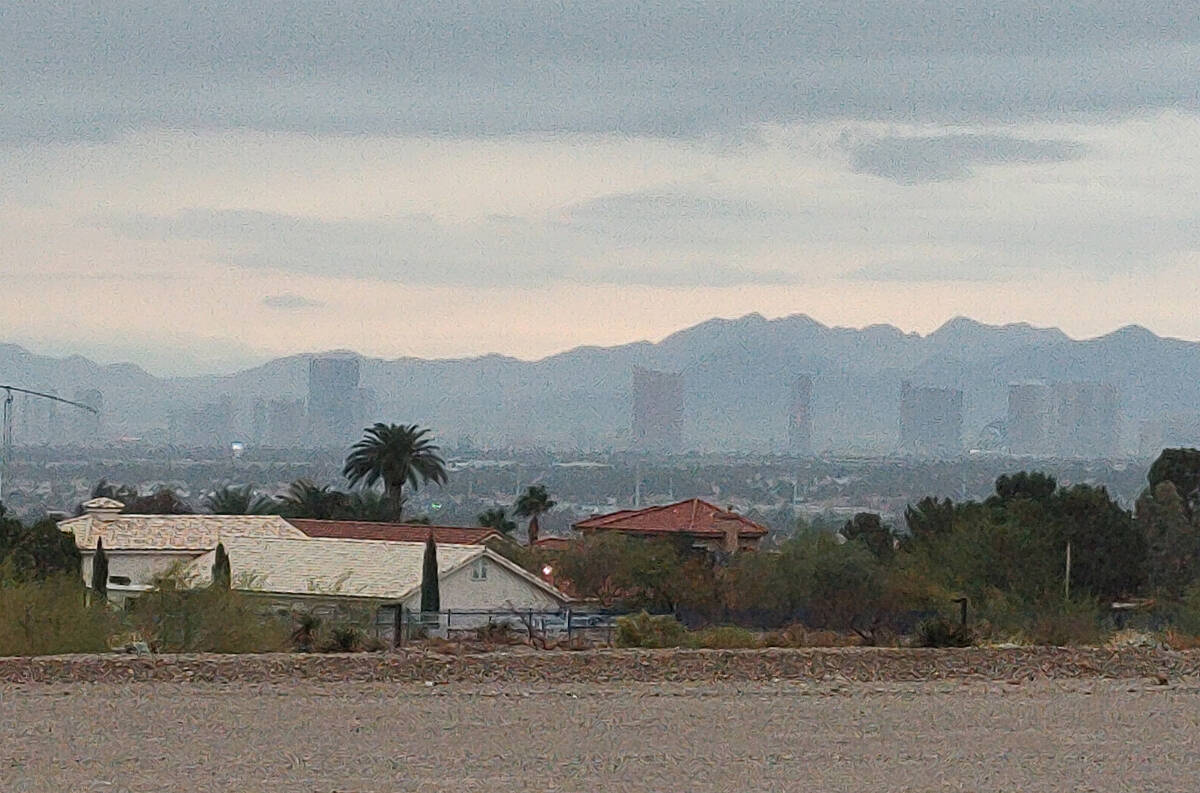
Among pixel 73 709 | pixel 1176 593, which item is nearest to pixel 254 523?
pixel 1176 593

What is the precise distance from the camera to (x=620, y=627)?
2253cm

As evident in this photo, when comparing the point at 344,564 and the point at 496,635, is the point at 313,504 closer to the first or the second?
the point at 344,564

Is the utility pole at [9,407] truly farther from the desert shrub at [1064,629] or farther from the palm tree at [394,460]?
the desert shrub at [1064,629]

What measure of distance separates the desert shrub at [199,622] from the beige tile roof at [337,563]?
19029mm

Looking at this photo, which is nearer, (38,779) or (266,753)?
(38,779)

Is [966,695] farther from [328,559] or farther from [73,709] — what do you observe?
[328,559]

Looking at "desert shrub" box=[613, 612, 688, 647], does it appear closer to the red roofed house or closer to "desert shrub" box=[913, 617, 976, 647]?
"desert shrub" box=[913, 617, 976, 647]

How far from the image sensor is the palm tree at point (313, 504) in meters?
82.0

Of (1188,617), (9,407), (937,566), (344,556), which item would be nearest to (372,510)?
(9,407)

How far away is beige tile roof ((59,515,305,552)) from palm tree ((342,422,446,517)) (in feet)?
60.9

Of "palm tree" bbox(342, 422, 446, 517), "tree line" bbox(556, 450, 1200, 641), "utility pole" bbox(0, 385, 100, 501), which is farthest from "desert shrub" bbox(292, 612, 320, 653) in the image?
"palm tree" bbox(342, 422, 446, 517)

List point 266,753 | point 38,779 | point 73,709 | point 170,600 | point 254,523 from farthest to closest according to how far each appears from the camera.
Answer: point 254,523 → point 170,600 → point 73,709 → point 266,753 → point 38,779

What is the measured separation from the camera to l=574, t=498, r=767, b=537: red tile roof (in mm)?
68125

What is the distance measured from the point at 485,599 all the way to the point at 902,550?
39.8 ft
